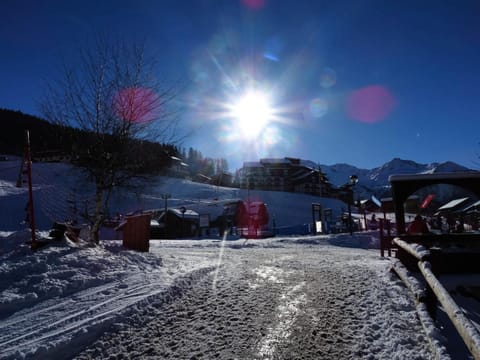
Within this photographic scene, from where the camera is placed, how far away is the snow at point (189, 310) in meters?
3.69

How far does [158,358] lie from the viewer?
3.53 m

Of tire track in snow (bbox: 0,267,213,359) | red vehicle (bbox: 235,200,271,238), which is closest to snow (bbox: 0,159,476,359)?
tire track in snow (bbox: 0,267,213,359)

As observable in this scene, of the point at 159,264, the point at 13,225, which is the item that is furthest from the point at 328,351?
the point at 13,225

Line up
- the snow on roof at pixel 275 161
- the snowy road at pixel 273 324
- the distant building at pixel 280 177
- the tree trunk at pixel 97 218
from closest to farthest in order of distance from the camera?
the snowy road at pixel 273 324 < the tree trunk at pixel 97 218 < the distant building at pixel 280 177 < the snow on roof at pixel 275 161

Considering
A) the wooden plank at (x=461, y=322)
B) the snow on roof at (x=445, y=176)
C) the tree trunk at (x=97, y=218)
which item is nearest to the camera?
the wooden plank at (x=461, y=322)

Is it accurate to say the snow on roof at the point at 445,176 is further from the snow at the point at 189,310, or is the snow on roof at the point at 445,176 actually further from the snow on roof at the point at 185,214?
the snow on roof at the point at 185,214

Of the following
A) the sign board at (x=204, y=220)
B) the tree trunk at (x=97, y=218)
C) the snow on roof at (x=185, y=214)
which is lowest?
the tree trunk at (x=97, y=218)

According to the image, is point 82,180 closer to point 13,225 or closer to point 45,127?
point 45,127

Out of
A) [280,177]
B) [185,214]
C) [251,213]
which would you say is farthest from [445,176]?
[280,177]

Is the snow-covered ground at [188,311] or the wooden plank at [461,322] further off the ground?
the wooden plank at [461,322]

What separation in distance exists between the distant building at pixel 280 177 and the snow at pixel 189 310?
8156 cm

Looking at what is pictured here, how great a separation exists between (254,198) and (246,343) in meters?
68.2

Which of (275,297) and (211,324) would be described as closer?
(211,324)

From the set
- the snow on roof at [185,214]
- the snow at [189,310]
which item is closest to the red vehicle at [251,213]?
the snow on roof at [185,214]
